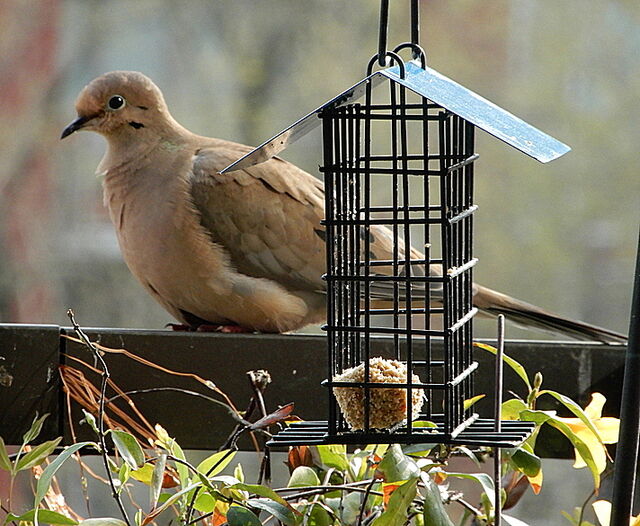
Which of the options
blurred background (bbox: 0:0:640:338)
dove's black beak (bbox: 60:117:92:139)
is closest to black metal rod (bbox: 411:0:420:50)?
dove's black beak (bbox: 60:117:92:139)

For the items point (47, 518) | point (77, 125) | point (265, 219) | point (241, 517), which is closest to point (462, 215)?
point (241, 517)

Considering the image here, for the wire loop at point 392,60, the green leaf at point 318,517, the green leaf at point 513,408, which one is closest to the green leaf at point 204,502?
the green leaf at point 318,517

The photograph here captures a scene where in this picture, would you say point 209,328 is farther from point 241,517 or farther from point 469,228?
point 241,517

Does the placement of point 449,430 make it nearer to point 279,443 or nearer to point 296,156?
point 279,443

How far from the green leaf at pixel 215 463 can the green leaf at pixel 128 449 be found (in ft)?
0.23

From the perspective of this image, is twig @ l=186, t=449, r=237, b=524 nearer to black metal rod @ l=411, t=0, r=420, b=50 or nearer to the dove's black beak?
black metal rod @ l=411, t=0, r=420, b=50

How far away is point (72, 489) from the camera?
416 centimetres

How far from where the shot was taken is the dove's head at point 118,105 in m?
2.16

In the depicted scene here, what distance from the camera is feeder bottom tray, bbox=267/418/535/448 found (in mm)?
953

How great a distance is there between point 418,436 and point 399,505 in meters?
0.11

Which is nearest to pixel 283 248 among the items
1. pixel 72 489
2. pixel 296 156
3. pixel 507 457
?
pixel 507 457

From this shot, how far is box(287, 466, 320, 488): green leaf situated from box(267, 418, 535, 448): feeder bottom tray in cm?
5

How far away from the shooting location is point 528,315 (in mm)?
2066

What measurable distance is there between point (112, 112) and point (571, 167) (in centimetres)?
259
